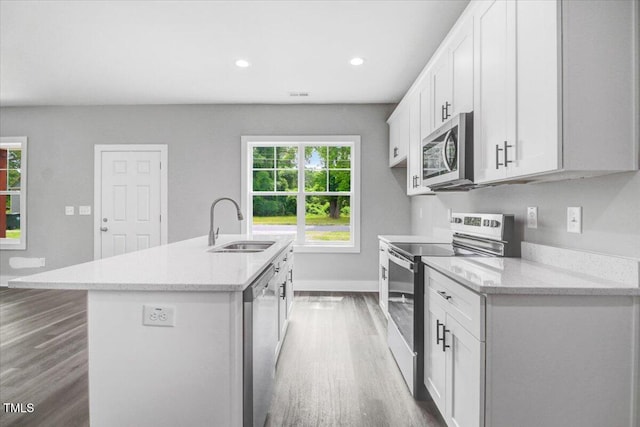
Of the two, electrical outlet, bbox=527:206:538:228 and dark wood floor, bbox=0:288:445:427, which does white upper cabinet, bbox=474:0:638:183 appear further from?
dark wood floor, bbox=0:288:445:427

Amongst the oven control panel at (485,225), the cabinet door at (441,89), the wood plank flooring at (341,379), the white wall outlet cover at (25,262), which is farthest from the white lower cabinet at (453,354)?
the white wall outlet cover at (25,262)

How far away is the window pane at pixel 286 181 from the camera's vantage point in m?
4.91

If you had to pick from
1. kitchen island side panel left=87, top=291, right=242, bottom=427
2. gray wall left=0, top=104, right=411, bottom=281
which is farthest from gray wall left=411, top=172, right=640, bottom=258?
gray wall left=0, top=104, right=411, bottom=281

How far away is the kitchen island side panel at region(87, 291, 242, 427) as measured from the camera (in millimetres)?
1346

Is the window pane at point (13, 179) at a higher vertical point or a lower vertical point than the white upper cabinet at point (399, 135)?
lower

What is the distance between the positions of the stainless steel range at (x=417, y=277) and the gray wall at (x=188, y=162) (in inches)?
82.6

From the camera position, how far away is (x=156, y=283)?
1.34m

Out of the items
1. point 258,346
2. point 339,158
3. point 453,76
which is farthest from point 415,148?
point 258,346

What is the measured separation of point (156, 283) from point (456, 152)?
1.74 meters

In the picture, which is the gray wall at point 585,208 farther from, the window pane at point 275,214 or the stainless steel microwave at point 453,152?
the window pane at point 275,214

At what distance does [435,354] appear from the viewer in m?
1.85

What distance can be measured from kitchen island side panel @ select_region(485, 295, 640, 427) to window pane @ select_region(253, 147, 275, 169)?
13.1ft

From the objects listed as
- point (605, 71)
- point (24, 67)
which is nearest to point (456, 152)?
point (605, 71)

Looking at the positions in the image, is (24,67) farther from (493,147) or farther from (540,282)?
(540,282)
